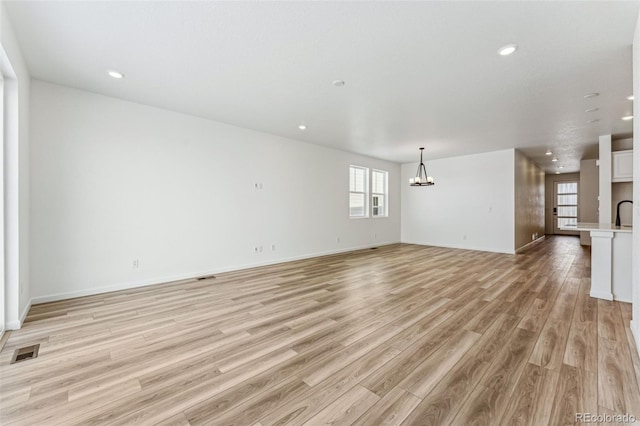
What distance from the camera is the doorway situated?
11492 millimetres

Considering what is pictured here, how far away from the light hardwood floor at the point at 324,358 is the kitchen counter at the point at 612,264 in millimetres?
265

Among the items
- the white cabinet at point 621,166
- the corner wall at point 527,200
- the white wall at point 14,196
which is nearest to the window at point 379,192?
the corner wall at point 527,200

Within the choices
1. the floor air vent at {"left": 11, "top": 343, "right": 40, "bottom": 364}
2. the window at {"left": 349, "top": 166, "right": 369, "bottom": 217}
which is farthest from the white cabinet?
the floor air vent at {"left": 11, "top": 343, "right": 40, "bottom": 364}

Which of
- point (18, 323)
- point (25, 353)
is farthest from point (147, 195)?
point (25, 353)

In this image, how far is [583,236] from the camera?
341 inches

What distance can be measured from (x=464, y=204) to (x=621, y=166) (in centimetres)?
315

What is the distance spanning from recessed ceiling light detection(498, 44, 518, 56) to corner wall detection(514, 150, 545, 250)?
5377 mm

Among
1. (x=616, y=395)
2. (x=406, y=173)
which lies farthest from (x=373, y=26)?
(x=406, y=173)

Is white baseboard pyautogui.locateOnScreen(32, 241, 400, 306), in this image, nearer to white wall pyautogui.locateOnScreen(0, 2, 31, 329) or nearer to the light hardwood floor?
the light hardwood floor

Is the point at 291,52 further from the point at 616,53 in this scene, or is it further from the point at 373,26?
the point at 616,53

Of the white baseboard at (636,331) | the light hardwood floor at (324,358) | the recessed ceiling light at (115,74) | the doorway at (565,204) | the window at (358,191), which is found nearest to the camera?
the light hardwood floor at (324,358)

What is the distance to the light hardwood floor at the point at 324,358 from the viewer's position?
5.30 feet

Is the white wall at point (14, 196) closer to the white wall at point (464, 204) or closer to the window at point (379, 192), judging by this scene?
the window at point (379, 192)

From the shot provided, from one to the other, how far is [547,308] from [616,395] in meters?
1.71
